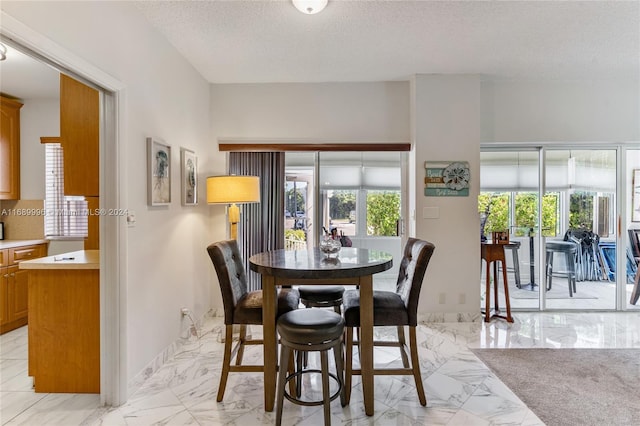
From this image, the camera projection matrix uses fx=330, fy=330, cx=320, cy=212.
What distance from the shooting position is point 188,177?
320 centimetres

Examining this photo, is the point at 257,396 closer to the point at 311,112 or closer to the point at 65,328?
the point at 65,328

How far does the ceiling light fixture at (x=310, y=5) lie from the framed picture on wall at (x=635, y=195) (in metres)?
4.23

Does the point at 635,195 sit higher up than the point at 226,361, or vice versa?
the point at 635,195

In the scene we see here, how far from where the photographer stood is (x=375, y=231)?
4.03m

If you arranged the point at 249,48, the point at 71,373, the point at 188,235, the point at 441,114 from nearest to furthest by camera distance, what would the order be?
the point at 71,373, the point at 249,48, the point at 188,235, the point at 441,114

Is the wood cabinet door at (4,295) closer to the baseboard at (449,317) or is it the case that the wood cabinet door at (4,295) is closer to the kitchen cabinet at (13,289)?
the kitchen cabinet at (13,289)

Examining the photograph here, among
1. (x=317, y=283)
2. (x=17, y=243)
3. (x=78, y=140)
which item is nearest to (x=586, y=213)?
(x=317, y=283)

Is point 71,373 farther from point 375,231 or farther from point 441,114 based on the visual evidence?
point 441,114

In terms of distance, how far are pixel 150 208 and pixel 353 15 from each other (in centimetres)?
211

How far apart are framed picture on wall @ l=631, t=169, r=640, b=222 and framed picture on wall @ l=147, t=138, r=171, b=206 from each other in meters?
5.18

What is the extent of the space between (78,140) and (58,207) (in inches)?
85.8

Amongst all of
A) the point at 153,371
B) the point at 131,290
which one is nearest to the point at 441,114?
the point at 131,290

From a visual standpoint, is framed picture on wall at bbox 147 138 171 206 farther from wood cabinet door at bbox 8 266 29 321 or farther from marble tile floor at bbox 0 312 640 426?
wood cabinet door at bbox 8 266 29 321

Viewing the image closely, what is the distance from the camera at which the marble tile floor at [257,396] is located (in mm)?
2002
